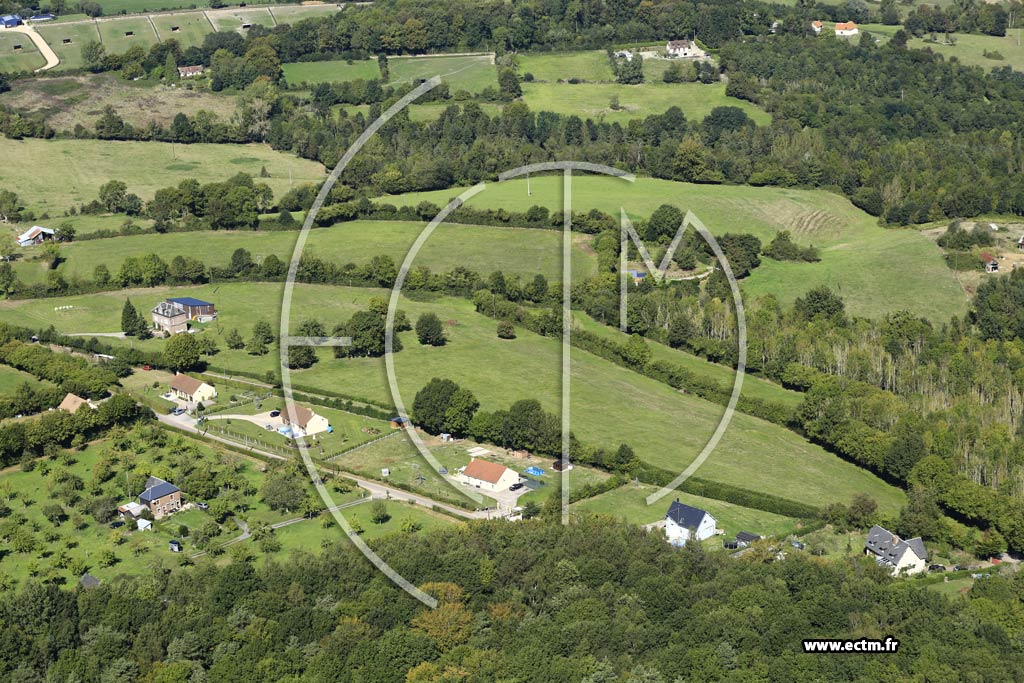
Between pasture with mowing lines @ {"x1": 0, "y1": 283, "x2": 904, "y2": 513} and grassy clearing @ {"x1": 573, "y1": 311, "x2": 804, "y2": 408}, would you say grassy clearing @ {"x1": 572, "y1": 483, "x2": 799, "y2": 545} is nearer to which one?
pasture with mowing lines @ {"x1": 0, "y1": 283, "x2": 904, "y2": 513}

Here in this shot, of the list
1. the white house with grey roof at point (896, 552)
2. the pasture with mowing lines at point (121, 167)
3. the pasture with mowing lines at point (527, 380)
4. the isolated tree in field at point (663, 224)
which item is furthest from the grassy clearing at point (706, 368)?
the pasture with mowing lines at point (121, 167)

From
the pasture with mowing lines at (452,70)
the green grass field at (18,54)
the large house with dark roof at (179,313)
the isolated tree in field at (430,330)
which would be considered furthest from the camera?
the green grass field at (18,54)

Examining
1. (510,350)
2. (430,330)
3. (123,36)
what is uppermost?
(123,36)

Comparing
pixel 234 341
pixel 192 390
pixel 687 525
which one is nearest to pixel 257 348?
pixel 234 341

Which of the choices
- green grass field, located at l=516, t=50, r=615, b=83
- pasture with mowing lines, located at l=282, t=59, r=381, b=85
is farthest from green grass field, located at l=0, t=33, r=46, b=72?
green grass field, located at l=516, t=50, r=615, b=83

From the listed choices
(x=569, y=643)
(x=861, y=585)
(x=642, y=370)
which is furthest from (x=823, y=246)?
(x=569, y=643)

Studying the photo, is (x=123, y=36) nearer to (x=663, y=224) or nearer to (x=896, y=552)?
(x=663, y=224)

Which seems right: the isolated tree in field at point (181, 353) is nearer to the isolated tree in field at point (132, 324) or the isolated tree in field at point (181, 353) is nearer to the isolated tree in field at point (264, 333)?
the isolated tree in field at point (264, 333)
